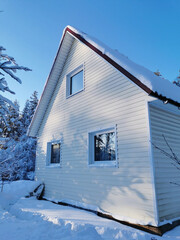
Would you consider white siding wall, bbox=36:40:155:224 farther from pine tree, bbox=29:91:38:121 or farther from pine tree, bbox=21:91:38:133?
pine tree, bbox=29:91:38:121

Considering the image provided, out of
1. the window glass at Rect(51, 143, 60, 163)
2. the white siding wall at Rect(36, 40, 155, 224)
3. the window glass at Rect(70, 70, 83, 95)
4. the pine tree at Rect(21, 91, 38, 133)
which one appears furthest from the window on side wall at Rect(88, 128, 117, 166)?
the pine tree at Rect(21, 91, 38, 133)

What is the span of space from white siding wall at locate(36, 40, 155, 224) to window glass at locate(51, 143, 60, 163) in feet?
1.50

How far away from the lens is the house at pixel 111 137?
14.1ft

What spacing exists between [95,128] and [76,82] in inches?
127

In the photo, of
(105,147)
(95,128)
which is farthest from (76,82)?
(105,147)

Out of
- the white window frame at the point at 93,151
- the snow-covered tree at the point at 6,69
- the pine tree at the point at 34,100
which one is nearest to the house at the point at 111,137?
the white window frame at the point at 93,151

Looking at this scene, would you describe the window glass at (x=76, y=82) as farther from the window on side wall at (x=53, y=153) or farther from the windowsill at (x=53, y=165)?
the windowsill at (x=53, y=165)

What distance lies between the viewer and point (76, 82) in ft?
27.2

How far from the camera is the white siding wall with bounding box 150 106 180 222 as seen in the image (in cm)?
420

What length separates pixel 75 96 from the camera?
7.71m

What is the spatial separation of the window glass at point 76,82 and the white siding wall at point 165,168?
13.6 ft

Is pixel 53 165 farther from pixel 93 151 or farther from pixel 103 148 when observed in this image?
pixel 103 148

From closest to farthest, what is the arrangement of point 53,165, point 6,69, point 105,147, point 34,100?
point 6,69, point 105,147, point 53,165, point 34,100

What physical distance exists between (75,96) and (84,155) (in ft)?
9.32
